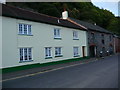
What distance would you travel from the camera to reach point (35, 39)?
15.4 metres

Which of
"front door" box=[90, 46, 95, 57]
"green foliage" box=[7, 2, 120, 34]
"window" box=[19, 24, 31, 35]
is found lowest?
"front door" box=[90, 46, 95, 57]

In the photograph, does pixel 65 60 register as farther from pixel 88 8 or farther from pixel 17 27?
pixel 88 8

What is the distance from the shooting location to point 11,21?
13039mm

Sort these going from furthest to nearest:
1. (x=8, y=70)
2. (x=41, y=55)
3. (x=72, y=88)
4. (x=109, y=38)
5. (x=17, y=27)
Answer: (x=109, y=38) → (x=41, y=55) → (x=17, y=27) → (x=8, y=70) → (x=72, y=88)

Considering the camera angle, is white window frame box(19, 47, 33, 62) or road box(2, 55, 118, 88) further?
white window frame box(19, 47, 33, 62)

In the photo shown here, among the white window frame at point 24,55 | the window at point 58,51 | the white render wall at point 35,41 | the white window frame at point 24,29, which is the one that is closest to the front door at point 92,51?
the white render wall at point 35,41

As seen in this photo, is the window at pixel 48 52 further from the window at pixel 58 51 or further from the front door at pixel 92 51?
the front door at pixel 92 51

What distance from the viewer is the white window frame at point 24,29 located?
46.0 ft

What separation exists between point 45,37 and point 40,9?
30.3 meters

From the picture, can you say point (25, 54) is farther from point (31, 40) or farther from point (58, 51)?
point (58, 51)

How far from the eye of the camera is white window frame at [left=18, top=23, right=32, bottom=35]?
14.0m

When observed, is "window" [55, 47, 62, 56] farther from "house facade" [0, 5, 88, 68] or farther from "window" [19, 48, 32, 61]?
"window" [19, 48, 32, 61]

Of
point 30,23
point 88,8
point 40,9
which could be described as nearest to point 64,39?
point 30,23

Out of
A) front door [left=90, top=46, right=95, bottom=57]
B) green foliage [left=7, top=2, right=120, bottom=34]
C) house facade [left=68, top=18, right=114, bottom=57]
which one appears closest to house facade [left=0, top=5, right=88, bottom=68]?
house facade [left=68, top=18, right=114, bottom=57]
